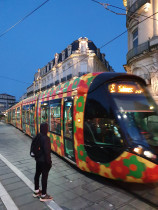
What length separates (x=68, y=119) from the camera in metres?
5.15

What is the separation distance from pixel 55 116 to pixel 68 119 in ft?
3.80

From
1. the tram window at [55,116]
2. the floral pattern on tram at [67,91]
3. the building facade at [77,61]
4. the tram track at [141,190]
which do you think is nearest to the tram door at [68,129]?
the floral pattern on tram at [67,91]

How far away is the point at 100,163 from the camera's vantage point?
12.8 feet

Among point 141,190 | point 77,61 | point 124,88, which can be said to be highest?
point 77,61

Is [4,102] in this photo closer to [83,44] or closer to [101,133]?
[83,44]

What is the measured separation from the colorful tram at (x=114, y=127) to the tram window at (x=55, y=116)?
33.3 inches

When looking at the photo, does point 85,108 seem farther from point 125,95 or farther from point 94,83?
point 125,95

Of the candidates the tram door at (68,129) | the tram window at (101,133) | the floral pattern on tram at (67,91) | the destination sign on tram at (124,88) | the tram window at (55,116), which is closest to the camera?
the tram window at (101,133)

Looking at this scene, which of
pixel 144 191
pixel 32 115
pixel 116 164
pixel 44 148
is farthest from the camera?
pixel 32 115

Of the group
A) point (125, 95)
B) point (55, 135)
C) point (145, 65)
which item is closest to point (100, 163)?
point (125, 95)

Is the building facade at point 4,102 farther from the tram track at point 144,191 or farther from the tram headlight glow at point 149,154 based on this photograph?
the tram headlight glow at point 149,154

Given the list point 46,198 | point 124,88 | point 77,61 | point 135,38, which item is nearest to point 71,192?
point 46,198

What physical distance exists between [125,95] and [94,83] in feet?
2.67

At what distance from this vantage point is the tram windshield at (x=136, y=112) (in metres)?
3.49
